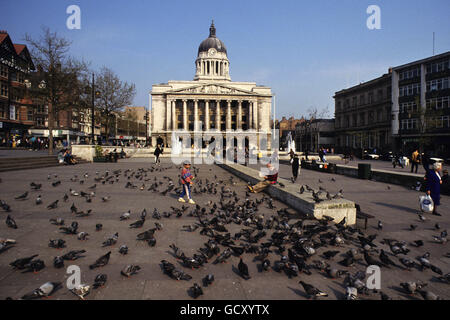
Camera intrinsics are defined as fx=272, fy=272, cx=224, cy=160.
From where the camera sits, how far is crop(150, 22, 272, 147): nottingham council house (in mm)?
75250

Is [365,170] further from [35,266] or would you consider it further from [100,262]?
[35,266]

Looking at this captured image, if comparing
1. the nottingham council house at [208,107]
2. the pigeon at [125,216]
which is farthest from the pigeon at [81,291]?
the nottingham council house at [208,107]

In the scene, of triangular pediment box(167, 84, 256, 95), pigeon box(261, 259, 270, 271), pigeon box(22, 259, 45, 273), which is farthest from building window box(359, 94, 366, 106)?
pigeon box(22, 259, 45, 273)

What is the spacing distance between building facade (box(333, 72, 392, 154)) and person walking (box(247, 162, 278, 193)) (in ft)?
127

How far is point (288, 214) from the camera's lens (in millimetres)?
7258

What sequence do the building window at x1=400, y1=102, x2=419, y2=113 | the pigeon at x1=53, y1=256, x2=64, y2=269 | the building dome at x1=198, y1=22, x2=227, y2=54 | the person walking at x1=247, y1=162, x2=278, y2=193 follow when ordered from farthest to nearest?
the building dome at x1=198, y1=22, x2=227, y2=54 < the building window at x1=400, y1=102, x2=419, y2=113 < the person walking at x1=247, y1=162, x2=278, y2=193 < the pigeon at x1=53, y1=256, x2=64, y2=269

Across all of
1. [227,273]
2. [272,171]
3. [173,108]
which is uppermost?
[173,108]

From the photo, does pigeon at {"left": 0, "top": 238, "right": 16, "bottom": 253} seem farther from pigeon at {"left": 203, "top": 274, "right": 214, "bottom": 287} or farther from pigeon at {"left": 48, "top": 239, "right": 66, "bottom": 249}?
pigeon at {"left": 203, "top": 274, "right": 214, "bottom": 287}

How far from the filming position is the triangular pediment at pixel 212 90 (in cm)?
7506

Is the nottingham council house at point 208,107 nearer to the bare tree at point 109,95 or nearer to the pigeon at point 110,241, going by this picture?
the bare tree at point 109,95

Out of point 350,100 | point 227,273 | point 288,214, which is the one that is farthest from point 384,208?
point 350,100

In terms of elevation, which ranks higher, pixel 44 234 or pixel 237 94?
pixel 237 94

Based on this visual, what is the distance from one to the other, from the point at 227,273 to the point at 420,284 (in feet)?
8.68

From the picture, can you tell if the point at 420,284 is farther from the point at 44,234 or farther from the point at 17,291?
the point at 44,234
